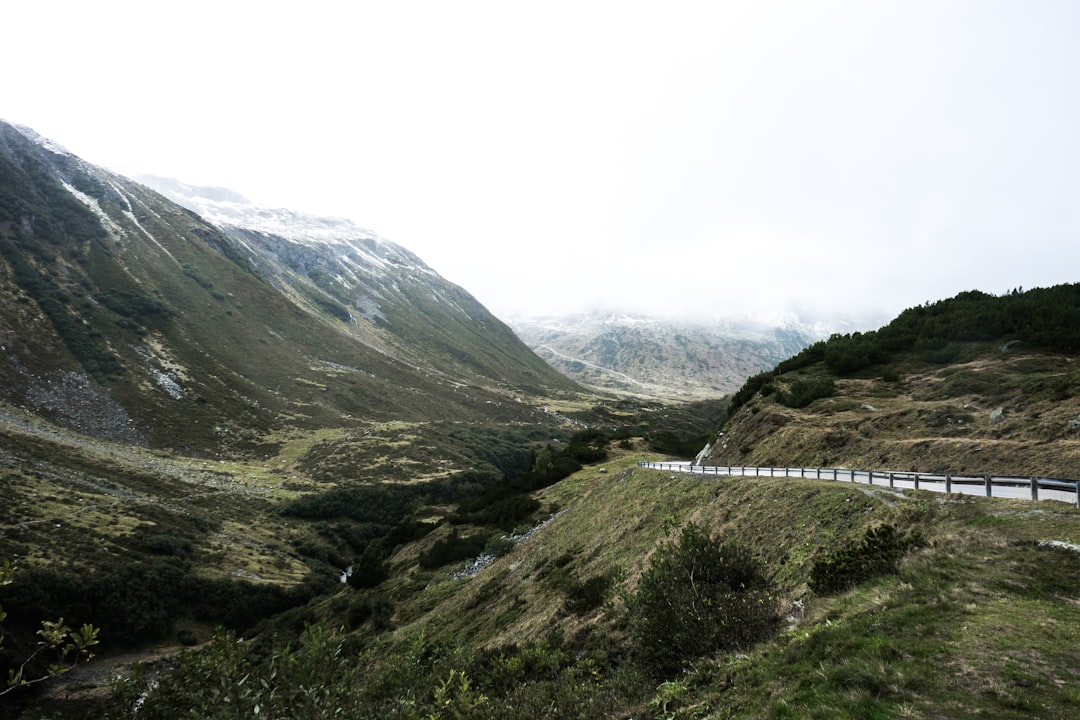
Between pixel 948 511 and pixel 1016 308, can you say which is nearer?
pixel 948 511

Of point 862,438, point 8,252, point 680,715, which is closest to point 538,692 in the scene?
point 680,715

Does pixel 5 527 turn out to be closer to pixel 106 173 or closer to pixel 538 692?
pixel 538 692

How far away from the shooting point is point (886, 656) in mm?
7941

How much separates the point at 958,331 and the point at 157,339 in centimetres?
14816

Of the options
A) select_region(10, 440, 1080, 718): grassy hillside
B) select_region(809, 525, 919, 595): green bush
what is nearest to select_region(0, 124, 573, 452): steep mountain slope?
select_region(10, 440, 1080, 718): grassy hillside

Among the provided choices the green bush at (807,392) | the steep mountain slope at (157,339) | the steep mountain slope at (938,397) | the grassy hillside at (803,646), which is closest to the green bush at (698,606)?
the grassy hillside at (803,646)

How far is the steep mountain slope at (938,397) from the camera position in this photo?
22578mm

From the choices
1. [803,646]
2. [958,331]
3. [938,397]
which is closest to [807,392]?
[938,397]

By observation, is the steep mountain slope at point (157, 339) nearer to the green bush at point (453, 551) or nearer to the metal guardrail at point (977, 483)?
the green bush at point (453, 551)

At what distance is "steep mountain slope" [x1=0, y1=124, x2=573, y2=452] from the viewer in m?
89.9

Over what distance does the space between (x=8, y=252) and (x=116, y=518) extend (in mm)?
105963

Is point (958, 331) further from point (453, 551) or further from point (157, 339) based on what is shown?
point (157, 339)

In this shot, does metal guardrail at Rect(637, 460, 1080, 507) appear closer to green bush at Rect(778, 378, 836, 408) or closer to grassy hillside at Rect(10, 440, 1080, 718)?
grassy hillside at Rect(10, 440, 1080, 718)

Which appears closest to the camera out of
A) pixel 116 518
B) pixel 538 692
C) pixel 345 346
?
pixel 538 692
